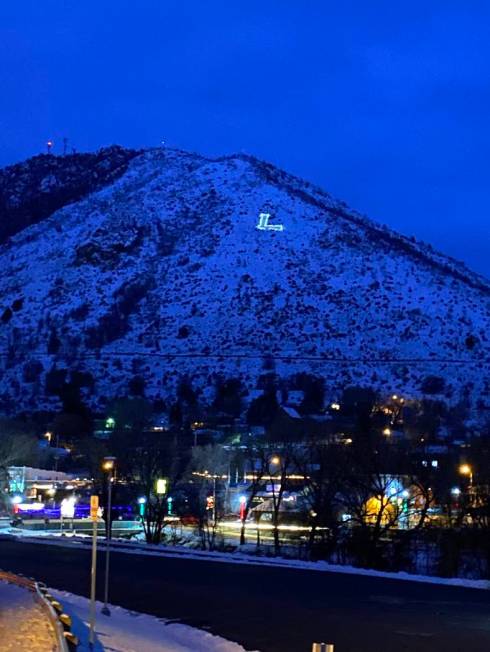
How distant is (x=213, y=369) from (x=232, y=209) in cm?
4409

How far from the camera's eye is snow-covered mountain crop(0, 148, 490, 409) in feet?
372

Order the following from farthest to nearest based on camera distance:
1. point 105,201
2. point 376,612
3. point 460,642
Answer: point 105,201 < point 376,612 < point 460,642

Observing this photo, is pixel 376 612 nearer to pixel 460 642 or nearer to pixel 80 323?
pixel 460 642

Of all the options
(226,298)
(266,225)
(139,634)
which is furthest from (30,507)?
(266,225)

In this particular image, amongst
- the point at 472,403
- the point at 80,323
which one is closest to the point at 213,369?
the point at 80,323

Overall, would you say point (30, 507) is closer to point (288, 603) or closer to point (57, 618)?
point (288, 603)

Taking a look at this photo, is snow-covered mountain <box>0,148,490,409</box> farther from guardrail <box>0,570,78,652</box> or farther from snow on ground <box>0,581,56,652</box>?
snow on ground <box>0,581,56,652</box>

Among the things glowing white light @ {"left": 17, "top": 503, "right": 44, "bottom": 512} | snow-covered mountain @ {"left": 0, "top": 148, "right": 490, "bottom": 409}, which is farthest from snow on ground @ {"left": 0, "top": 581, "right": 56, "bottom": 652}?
snow-covered mountain @ {"left": 0, "top": 148, "right": 490, "bottom": 409}

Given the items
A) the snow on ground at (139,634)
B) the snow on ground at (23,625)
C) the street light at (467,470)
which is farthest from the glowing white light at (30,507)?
the snow on ground at (139,634)

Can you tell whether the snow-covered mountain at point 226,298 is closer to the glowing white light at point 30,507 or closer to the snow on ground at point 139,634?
the glowing white light at point 30,507

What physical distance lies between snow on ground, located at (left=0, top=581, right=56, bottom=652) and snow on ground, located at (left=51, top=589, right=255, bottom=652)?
0.68 meters

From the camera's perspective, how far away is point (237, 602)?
22.5 m

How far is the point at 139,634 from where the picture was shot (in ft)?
57.6

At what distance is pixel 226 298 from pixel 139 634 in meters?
106
